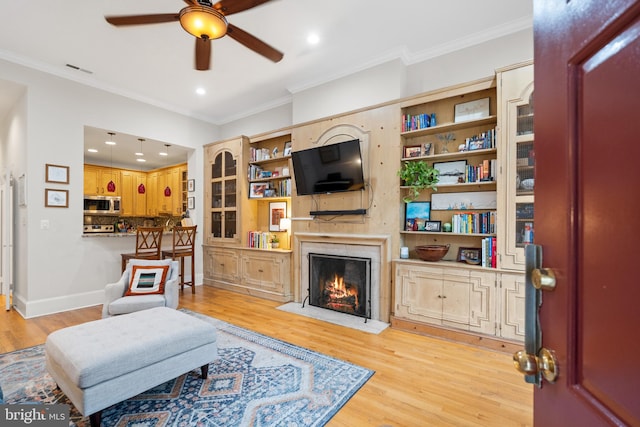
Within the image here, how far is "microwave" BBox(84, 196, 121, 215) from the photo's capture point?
22.6 ft

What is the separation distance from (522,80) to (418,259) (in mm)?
2046

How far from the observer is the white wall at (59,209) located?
3811 mm

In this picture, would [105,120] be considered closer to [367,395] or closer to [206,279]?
[206,279]

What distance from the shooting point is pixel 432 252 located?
10.7ft

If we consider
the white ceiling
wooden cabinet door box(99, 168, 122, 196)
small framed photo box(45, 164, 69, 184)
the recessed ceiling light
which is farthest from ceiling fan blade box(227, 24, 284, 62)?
wooden cabinet door box(99, 168, 122, 196)

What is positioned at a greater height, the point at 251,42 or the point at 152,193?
the point at 251,42

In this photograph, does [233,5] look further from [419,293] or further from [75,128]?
[75,128]

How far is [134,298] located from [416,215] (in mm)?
3230

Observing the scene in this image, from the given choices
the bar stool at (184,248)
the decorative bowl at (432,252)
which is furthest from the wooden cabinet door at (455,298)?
the bar stool at (184,248)

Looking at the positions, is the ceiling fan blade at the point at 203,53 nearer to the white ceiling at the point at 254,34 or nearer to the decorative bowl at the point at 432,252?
the white ceiling at the point at 254,34

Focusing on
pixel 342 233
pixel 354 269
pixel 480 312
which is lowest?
pixel 480 312

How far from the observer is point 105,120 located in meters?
4.46

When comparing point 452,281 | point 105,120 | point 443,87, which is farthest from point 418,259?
point 105,120

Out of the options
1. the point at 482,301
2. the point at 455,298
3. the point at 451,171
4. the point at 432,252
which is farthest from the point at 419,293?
the point at 451,171
